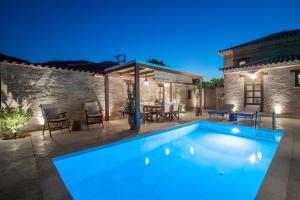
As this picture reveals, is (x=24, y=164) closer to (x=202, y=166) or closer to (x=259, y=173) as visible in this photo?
(x=202, y=166)

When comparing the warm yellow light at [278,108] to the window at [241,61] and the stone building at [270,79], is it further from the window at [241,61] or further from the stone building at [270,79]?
the window at [241,61]

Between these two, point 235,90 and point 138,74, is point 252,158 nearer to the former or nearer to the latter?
point 138,74

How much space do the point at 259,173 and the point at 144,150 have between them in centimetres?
260

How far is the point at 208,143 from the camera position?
15.1 feet

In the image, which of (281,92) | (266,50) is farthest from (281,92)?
(266,50)

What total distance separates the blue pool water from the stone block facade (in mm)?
3728

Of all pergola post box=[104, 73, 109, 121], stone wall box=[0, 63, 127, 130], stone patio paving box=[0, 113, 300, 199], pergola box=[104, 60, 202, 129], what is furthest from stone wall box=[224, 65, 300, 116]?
stone wall box=[0, 63, 127, 130]

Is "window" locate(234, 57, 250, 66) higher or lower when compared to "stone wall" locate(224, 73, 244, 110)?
higher

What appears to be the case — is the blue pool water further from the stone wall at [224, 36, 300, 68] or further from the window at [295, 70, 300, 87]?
the stone wall at [224, 36, 300, 68]

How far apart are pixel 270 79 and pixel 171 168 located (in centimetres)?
865

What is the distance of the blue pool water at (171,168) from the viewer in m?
2.41

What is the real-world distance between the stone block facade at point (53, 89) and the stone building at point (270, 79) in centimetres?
745

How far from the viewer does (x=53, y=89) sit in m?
6.00

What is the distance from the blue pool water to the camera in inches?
95.0
